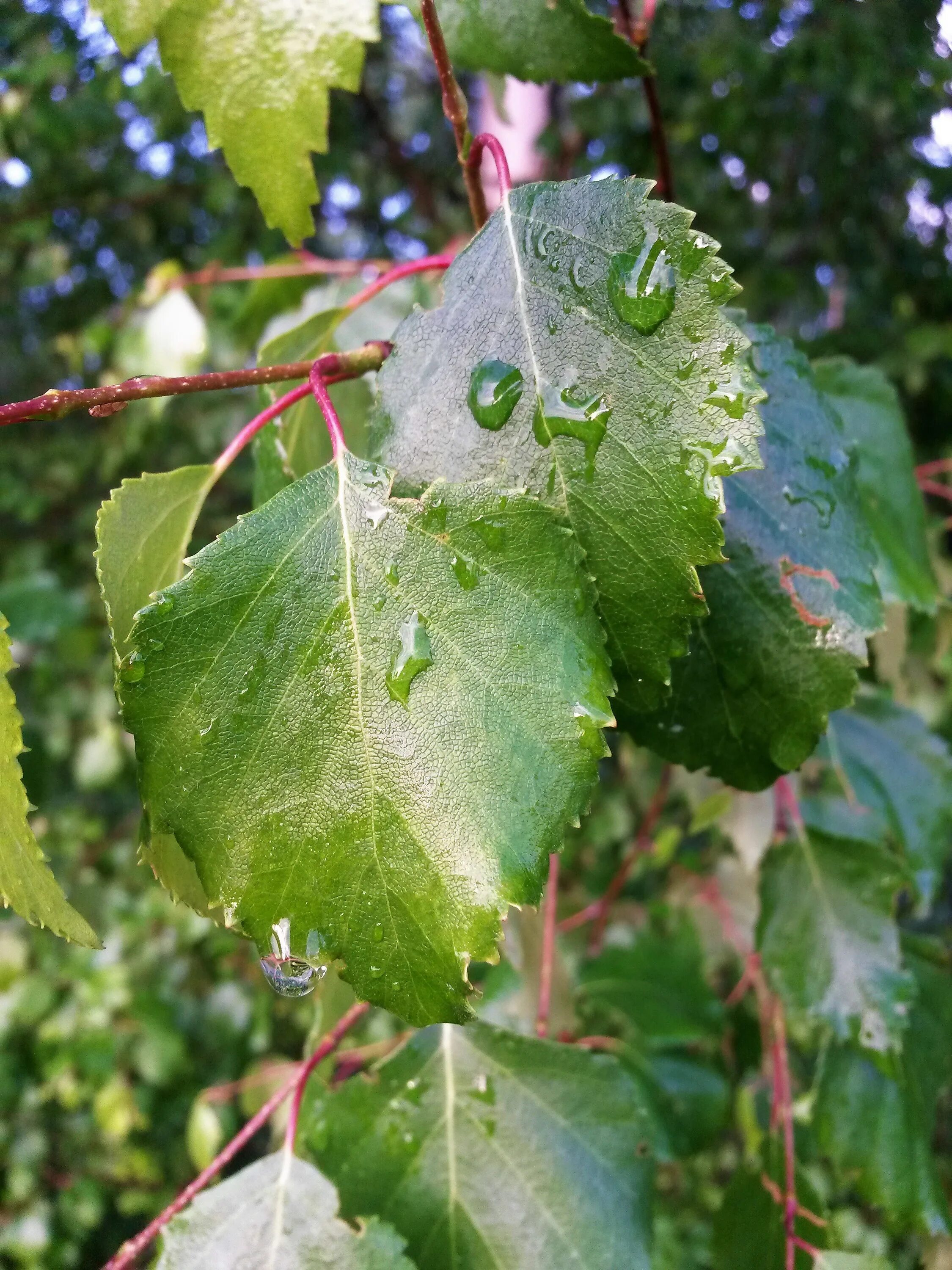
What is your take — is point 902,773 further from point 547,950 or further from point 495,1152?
point 495,1152

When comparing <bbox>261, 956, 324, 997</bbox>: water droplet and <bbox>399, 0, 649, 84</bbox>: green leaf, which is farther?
<bbox>399, 0, 649, 84</bbox>: green leaf

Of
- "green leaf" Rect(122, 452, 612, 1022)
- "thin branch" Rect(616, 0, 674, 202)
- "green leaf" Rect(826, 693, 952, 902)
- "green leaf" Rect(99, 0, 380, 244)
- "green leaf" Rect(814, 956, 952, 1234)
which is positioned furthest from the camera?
"green leaf" Rect(826, 693, 952, 902)

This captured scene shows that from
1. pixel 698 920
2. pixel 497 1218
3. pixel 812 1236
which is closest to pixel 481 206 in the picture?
pixel 497 1218

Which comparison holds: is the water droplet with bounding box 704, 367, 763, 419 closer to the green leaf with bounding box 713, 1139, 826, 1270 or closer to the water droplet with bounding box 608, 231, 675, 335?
the water droplet with bounding box 608, 231, 675, 335

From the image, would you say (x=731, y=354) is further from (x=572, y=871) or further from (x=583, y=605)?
(x=572, y=871)

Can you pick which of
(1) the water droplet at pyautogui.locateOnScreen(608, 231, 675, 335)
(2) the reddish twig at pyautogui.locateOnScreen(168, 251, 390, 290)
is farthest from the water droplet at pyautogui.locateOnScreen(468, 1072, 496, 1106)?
(2) the reddish twig at pyautogui.locateOnScreen(168, 251, 390, 290)

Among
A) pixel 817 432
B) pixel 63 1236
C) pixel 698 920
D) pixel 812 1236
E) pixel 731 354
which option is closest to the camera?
pixel 731 354

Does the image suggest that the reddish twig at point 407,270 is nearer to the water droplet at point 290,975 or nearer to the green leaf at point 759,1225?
the water droplet at point 290,975
